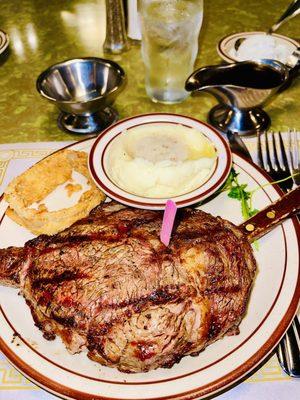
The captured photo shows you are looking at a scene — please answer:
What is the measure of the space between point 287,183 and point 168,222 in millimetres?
1207

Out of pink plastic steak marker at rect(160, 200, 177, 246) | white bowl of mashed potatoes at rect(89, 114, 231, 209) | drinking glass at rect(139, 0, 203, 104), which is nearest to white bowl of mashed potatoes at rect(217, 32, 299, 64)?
drinking glass at rect(139, 0, 203, 104)

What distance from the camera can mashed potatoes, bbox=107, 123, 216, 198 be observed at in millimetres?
2520

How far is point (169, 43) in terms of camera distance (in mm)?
3646

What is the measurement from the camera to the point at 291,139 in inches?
129

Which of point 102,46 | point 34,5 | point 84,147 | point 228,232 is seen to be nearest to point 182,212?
point 228,232

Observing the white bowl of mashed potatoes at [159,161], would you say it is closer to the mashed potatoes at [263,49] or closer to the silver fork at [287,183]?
the silver fork at [287,183]

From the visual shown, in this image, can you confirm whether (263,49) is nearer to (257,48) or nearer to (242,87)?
(257,48)

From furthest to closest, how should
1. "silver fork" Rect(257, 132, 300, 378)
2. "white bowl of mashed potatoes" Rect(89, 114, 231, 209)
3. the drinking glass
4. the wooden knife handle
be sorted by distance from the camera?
the drinking glass
"white bowl of mashed potatoes" Rect(89, 114, 231, 209)
the wooden knife handle
"silver fork" Rect(257, 132, 300, 378)

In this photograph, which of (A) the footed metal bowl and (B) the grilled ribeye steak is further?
(A) the footed metal bowl

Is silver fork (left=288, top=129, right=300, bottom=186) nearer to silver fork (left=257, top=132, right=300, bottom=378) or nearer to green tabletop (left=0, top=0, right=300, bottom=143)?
silver fork (left=257, top=132, right=300, bottom=378)

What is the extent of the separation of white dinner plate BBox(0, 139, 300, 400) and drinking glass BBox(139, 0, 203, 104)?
84.1 inches

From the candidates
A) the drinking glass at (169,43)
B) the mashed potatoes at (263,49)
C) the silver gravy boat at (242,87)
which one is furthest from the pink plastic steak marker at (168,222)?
the mashed potatoes at (263,49)

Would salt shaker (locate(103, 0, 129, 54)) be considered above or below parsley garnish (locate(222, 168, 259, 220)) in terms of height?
above

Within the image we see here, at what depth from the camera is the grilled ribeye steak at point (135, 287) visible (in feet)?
5.77
